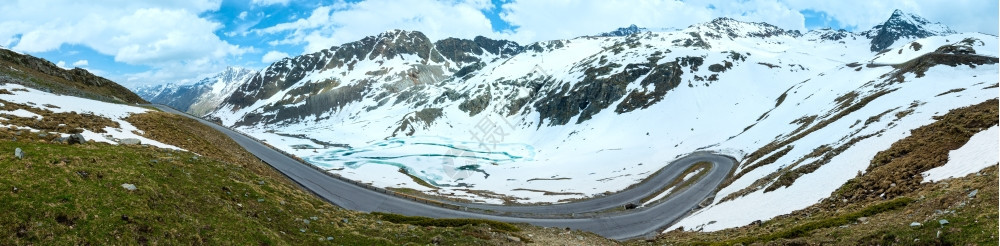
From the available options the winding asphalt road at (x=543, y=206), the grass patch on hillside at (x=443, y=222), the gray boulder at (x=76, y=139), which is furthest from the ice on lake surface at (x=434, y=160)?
the gray boulder at (x=76, y=139)

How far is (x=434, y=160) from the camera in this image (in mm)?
148500

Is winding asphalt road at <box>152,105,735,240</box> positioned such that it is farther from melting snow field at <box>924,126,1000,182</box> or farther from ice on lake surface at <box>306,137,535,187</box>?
ice on lake surface at <box>306,137,535,187</box>

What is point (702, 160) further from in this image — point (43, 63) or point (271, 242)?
point (43, 63)

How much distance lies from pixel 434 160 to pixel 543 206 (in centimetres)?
8438

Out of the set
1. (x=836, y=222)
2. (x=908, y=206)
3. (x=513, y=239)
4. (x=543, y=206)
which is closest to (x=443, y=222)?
(x=513, y=239)

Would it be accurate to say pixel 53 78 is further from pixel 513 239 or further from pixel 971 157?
pixel 971 157

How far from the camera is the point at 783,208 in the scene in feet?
124

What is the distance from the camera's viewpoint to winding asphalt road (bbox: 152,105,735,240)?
5266cm

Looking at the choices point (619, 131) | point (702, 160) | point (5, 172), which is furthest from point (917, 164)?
point (619, 131)

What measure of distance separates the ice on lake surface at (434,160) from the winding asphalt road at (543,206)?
47.2 metres

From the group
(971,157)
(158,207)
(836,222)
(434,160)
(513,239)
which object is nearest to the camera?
(158,207)

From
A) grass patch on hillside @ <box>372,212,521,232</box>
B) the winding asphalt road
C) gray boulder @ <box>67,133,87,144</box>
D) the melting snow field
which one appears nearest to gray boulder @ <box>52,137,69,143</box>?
gray boulder @ <box>67,133,87,144</box>

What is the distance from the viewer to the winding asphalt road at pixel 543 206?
173 ft

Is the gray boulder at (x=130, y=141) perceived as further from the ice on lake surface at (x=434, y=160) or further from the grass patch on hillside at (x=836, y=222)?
the ice on lake surface at (x=434, y=160)
